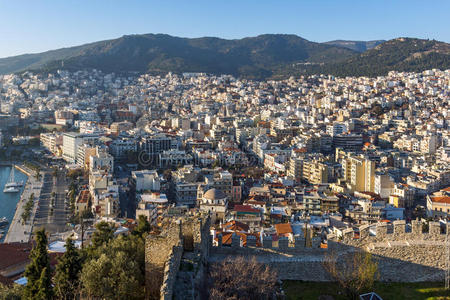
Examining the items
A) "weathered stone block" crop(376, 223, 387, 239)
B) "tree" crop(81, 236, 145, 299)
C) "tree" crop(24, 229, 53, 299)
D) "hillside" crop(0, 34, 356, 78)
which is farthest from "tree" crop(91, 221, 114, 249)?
"hillside" crop(0, 34, 356, 78)

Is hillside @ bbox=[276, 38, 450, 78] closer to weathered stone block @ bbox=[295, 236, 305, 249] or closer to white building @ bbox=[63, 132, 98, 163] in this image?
white building @ bbox=[63, 132, 98, 163]

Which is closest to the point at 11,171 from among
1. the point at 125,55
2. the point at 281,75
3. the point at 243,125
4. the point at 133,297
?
the point at 243,125

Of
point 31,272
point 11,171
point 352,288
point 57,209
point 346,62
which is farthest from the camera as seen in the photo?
point 346,62

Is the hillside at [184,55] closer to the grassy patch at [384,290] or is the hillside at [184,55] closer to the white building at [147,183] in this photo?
the white building at [147,183]

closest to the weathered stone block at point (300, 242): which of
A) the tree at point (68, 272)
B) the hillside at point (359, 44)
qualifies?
the tree at point (68, 272)

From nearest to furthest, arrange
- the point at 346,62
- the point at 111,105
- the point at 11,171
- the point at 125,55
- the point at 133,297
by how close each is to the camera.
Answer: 1. the point at 133,297
2. the point at 11,171
3. the point at 111,105
4. the point at 346,62
5. the point at 125,55

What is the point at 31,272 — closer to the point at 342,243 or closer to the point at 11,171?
the point at 342,243

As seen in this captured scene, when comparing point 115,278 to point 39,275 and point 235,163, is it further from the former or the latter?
point 235,163
